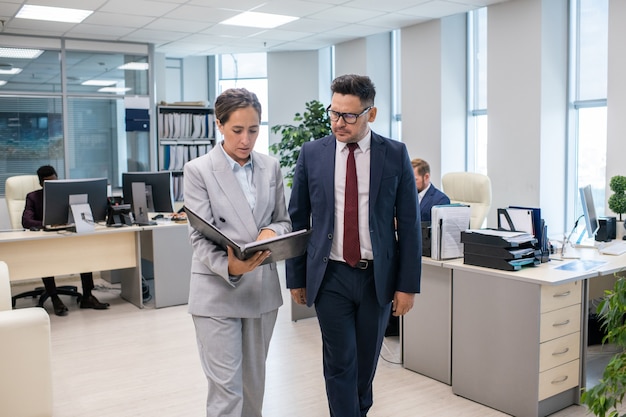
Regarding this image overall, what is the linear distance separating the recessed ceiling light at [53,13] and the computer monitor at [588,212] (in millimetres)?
4863

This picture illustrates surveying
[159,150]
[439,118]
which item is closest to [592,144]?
[439,118]

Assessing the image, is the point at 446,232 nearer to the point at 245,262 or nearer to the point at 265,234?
the point at 265,234

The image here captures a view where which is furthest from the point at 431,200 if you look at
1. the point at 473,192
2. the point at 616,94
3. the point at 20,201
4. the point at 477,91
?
the point at 20,201

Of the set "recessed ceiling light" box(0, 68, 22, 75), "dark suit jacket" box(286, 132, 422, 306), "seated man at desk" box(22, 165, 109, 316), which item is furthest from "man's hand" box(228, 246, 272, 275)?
"recessed ceiling light" box(0, 68, 22, 75)

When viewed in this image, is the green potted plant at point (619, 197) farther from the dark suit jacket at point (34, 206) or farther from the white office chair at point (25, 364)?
the dark suit jacket at point (34, 206)

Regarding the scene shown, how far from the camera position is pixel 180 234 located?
5.77 meters

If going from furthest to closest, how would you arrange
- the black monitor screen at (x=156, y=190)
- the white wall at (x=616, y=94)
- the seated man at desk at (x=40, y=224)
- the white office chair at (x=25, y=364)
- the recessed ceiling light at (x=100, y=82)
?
the recessed ceiling light at (x=100, y=82) < the black monitor screen at (x=156, y=190) < the seated man at desk at (x=40, y=224) < the white wall at (x=616, y=94) < the white office chair at (x=25, y=364)

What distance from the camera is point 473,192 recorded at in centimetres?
544

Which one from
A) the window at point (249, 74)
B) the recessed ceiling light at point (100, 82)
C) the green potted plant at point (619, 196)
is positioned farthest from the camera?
the window at point (249, 74)

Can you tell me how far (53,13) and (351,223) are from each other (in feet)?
16.9

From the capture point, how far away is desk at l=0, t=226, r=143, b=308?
5.15 m

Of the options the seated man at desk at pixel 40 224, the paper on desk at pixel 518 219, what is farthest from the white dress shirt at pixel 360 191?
the seated man at desk at pixel 40 224

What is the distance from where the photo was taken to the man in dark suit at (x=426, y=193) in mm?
4496

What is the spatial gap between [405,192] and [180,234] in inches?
147
